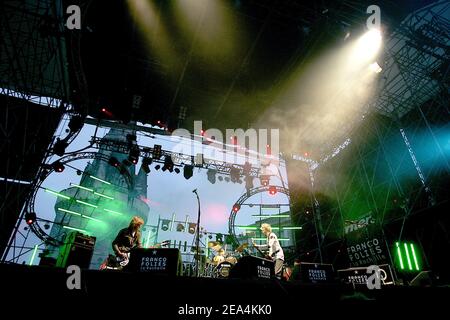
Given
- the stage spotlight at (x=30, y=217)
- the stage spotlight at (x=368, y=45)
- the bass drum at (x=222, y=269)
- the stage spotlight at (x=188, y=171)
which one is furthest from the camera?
the stage spotlight at (x=30, y=217)

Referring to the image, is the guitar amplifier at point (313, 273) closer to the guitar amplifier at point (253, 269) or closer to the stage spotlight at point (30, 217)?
the guitar amplifier at point (253, 269)

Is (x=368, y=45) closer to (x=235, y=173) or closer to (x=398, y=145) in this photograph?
(x=398, y=145)

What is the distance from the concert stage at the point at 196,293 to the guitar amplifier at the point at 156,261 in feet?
3.32

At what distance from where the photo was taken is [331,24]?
744 cm

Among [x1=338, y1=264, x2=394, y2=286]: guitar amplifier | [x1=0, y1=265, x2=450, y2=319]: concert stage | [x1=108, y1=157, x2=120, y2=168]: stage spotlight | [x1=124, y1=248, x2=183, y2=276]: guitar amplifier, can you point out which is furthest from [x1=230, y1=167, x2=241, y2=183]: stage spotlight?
[x1=0, y1=265, x2=450, y2=319]: concert stage

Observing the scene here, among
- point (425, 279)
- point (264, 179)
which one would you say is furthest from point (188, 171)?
point (425, 279)

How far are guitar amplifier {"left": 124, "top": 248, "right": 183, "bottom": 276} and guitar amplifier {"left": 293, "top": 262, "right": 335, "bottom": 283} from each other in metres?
2.70

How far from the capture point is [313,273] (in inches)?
206

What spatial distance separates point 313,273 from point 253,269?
187 cm

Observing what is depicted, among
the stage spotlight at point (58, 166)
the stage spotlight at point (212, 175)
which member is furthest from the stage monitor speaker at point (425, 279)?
the stage spotlight at point (58, 166)

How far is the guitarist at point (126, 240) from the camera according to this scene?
6016mm

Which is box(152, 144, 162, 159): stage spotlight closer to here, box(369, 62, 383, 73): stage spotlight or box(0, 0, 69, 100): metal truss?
box(0, 0, 69, 100): metal truss

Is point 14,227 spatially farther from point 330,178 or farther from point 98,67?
point 330,178
